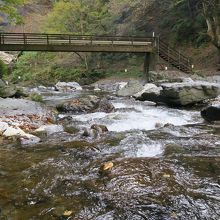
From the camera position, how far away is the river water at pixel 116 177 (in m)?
5.08

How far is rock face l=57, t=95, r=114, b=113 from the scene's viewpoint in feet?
50.5

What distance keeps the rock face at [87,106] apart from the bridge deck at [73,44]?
9.63m

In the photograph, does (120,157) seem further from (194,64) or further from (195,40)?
(195,40)

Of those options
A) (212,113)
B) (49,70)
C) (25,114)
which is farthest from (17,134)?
(49,70)

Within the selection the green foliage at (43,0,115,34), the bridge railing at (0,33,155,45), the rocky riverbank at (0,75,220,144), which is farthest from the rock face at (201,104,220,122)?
the green foliage at (43,0,115,34)

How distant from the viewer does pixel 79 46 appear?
25406mm

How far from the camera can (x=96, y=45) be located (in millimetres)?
25688

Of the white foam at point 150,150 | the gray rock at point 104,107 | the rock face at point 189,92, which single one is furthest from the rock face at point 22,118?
the rock face at point 189,92

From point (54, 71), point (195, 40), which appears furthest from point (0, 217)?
point (54, 71)

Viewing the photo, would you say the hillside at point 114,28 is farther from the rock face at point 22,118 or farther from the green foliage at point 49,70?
the rock face at point 22,118

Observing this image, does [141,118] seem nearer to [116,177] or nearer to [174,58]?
[116,177]

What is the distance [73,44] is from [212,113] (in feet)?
49.8

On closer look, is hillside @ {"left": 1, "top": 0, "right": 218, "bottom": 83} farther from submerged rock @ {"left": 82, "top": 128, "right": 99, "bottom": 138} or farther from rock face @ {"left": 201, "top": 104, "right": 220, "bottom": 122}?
submerged rock @ {"left": 82, "top": 128, "right": 99, "bottom": 138}

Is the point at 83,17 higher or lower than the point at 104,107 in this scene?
higher
